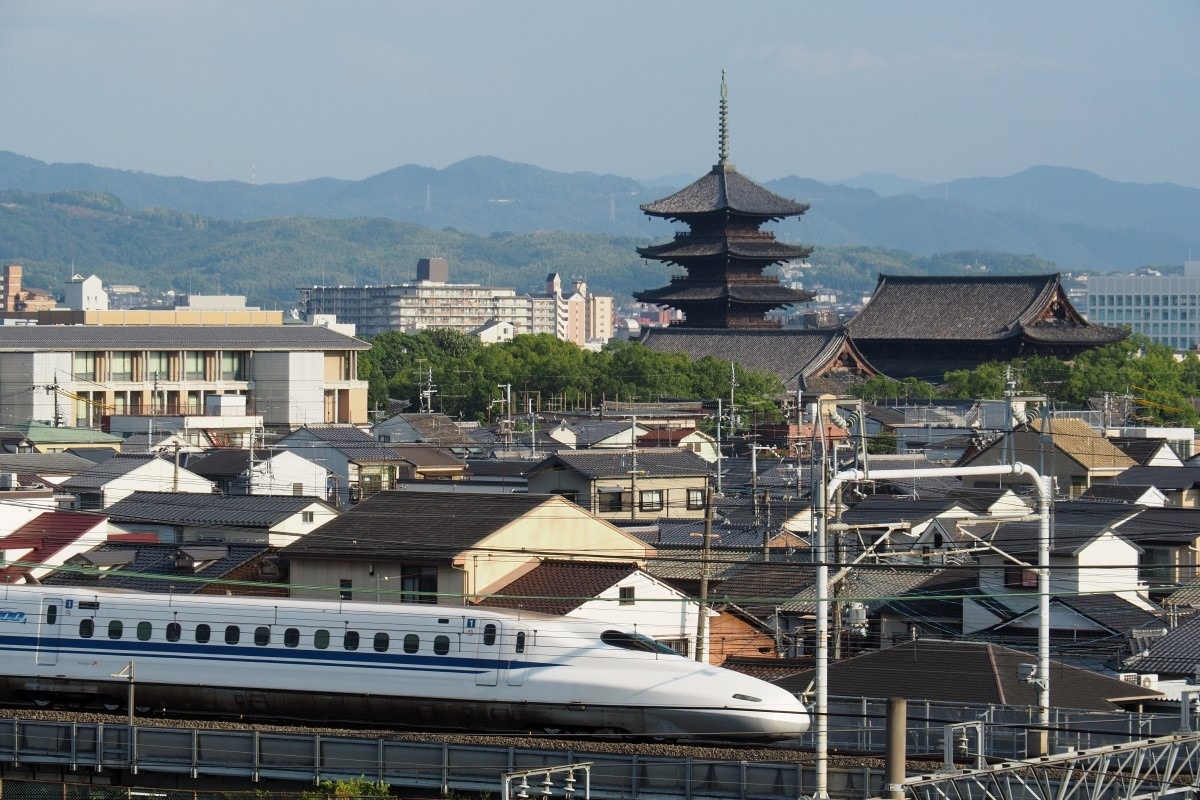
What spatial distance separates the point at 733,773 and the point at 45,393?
189 ft

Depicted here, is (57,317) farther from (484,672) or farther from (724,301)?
(484,672)

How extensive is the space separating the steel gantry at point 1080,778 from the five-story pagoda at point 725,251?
259 ft

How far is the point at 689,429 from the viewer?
55.4 meters

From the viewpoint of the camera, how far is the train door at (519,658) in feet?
61.3

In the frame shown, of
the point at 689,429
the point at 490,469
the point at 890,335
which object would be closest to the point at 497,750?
the point at 490,469

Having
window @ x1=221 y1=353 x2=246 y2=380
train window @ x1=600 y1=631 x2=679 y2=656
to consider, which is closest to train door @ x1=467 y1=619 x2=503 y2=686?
train window @ x1=600 y1=631 x2=679 y2=656

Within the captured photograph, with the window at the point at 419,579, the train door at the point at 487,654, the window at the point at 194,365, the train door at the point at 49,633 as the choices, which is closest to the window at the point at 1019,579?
the window at the point at 419,579

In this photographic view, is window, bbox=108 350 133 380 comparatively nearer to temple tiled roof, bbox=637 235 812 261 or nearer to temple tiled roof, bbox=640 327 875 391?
temple tiled roof, bbox=640 327 875 391

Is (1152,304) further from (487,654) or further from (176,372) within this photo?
(487,654)

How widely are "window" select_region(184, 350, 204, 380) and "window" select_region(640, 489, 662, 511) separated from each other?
1515 inches

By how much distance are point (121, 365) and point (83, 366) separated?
169 cm

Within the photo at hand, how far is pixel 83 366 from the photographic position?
7050 cm

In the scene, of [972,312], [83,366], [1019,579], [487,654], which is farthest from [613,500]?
[972,312]

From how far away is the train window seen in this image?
18.4 m
